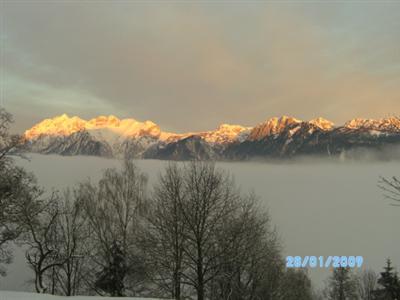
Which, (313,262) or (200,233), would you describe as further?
(313,262)

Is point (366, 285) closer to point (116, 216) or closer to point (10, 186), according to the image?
point (116, 216)

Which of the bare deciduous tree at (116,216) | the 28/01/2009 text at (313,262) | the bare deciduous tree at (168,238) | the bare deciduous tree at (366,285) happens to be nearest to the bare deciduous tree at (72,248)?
the bare deciduous tree at (116,216)

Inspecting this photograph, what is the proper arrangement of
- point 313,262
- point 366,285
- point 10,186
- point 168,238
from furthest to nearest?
point 366,285, point 313,262, point 168,238, point 10,186

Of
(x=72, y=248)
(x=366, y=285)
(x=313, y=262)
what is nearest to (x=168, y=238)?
(x=72, y=248)

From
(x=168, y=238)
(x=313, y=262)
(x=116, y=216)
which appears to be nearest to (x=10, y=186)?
(x=168, y=238)

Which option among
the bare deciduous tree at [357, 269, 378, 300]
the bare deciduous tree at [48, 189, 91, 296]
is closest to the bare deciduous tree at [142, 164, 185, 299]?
the bare deciduous tree at [48, 189, 91, 296]

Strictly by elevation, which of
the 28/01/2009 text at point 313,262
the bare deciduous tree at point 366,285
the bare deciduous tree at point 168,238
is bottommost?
the bare deciduous tree at point 366,285

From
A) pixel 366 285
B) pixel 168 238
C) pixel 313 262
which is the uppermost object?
pixel 168 238

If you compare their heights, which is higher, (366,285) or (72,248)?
(72,248)

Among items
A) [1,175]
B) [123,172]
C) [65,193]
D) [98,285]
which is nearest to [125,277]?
[98,285]

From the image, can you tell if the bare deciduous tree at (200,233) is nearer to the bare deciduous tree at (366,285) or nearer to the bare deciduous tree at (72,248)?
the bare deciduous tree at (72,248)

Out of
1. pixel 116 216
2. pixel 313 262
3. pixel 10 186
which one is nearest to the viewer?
pixel 10 186

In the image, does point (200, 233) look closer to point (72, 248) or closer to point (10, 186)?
point (10, 186)

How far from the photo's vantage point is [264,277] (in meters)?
31.7
